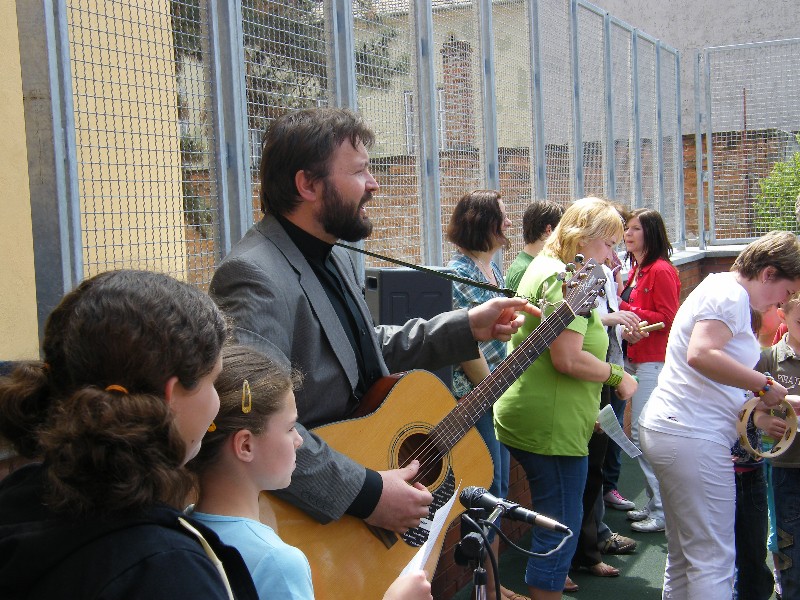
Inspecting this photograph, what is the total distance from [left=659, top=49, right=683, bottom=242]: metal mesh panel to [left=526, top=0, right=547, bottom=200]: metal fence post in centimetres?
366

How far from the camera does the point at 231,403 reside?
1.77 meters

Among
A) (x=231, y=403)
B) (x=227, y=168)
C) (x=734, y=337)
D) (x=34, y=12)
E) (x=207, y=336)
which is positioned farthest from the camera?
(x=734, y=337)

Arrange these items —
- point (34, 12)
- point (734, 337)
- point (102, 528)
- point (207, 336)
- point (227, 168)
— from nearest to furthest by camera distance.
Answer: point (102, 528) → point (207, 336) → point (34, 12) → point (227, 168) → point (734, 337)

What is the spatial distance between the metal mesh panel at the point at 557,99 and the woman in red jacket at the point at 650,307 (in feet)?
2.48

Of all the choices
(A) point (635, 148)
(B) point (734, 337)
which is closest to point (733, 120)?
(A) point (635, 148)

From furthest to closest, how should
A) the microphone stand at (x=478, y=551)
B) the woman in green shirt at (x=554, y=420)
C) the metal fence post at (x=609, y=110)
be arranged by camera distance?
the metal fence post at (x=609, y=110) < the woman in green shirt at (x=554, y=420) < the microphone stand at (x=478, y=551)

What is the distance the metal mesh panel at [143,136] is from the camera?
2.74 meters

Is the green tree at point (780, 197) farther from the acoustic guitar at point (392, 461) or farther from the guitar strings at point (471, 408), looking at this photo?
the acoustic guitar at point (392, 461)

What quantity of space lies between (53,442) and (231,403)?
22.1 inches

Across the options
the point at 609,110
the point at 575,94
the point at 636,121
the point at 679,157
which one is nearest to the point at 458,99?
the point at 575,94

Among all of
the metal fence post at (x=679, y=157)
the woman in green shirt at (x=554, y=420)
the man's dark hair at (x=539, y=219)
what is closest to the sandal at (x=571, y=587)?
the woman in green shirt at (x=554, y=420)

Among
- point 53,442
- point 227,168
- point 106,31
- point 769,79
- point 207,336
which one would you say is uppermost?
point 769,79

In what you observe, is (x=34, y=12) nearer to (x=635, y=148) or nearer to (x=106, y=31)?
(x=106, y=31)

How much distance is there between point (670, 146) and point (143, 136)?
27.2 ft
